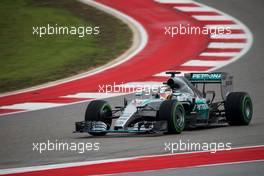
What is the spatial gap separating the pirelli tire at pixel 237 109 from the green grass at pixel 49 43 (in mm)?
7217

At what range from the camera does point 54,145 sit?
1661 cm

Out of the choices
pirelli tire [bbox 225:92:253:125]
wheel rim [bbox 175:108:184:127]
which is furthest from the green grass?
wheel rim [bbox 175:108:184:127]

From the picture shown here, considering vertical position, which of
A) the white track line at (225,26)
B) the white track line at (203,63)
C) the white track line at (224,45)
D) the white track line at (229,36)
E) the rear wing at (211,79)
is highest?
the white track line at (225,26)

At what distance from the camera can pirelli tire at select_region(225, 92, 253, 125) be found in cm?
1884

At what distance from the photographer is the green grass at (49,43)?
25.8m

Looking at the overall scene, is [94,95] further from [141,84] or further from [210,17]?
[210,17]

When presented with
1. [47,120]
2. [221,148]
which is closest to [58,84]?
[47,120]

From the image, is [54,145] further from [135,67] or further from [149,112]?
[135,67]

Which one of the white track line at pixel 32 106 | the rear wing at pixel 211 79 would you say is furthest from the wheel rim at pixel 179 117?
the white track line at pixel 32 106

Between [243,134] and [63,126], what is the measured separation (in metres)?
3.84

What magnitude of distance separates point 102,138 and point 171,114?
1.35 meters

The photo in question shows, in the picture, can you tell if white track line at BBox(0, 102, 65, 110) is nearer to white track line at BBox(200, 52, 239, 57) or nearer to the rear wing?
the rear wing

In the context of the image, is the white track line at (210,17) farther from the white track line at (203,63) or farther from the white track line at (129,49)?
the white track line at (203,63)

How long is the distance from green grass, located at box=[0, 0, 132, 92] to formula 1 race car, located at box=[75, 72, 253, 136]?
6.49 metres
